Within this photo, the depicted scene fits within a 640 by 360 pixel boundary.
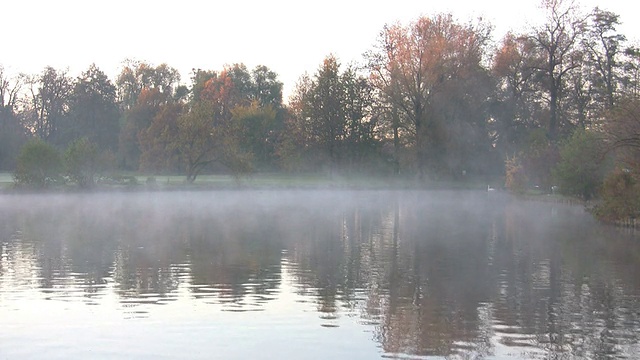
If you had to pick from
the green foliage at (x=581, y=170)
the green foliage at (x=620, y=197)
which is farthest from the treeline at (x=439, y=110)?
the green foliage at (x=620, y=197)

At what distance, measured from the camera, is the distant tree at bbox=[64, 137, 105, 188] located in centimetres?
5647

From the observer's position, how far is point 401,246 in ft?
85.3

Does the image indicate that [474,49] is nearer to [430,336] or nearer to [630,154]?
[630,154]

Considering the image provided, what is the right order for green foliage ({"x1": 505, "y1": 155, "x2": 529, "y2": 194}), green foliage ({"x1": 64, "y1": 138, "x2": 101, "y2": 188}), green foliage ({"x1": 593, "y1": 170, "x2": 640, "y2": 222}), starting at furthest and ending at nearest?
green foliage ({"x1": 64, "y1": 138, "x2": 101, "y2": 188}) < green foliage ({"x1": 505, "y1": 155, "x2": 529, "y2": 194}) < green foliage ({"x1": 593, "y1": 170, "x2": 640, "y2": 222})

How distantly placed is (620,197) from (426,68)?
3230 centimetres

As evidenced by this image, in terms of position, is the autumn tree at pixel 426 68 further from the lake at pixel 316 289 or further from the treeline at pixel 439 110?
the lake at pixel 316 289

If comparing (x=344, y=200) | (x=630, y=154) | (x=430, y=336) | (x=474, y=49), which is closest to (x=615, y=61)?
(x=474, y=49)

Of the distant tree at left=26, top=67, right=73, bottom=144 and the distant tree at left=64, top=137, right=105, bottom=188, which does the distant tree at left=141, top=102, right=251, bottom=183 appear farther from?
the distant tree at left=26, top=67, right=73, bottom=144

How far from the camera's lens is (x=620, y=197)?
33.0 metres

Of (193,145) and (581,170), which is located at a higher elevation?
(193,145)

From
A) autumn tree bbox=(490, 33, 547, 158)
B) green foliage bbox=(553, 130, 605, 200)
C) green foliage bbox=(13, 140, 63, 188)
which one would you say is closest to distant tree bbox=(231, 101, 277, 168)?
autumn tree bbox=(490, 33, 547, 158)

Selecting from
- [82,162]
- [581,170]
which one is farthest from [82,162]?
[581,170]

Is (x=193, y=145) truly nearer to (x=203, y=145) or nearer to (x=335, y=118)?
(x=203, y=145)

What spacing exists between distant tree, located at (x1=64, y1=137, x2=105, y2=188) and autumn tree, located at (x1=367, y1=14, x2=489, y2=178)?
23327mm
